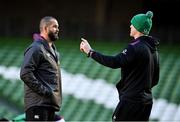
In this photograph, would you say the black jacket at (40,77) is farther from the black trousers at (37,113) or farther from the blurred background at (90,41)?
the blurred background at (90,41)

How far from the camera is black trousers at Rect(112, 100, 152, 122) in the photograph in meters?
4.99

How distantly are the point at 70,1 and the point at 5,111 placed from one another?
4.50 metres

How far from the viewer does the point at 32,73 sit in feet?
17.1

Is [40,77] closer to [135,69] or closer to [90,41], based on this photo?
[135,69]

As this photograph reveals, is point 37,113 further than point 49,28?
No

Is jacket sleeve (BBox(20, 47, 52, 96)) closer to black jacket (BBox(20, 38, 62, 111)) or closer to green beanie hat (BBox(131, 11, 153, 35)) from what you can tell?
black jacket (BBox(20, 38, 62, 111))

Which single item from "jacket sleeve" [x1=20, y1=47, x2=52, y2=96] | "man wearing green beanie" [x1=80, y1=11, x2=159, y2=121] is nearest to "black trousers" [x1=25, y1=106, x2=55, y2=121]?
"jacket sleeve" [x1=20, y1=47, x2=52, y2=96]

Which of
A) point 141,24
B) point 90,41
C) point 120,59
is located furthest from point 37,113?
point 90,41

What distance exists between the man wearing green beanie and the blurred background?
5.63m

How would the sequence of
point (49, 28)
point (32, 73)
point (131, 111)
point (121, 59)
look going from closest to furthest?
1. point (121, 59)
2. point (131, 111)
3. point (32, 73)
4. point (49, 28)

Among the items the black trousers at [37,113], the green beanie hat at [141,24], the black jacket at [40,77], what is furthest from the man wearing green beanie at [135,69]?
the black trousers at [37,113]

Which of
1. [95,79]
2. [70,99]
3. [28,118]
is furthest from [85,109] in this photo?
[28,118]

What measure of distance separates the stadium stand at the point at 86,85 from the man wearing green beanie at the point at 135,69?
5.05m

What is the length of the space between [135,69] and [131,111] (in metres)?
0.38
